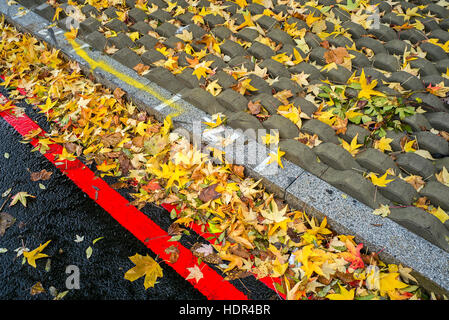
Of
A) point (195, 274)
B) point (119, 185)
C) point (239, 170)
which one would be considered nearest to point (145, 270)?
point (195, 274)

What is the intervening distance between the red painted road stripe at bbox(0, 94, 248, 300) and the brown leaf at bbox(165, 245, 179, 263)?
0.02 m

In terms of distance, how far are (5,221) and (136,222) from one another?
1.04m

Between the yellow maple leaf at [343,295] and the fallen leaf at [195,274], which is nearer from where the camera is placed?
the yellow maple leaf at [343,295]

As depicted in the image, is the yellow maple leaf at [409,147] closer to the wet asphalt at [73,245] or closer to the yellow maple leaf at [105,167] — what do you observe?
the wet asphalt at [73,245]

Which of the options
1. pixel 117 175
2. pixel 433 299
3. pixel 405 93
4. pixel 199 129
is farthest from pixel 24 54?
pixel 433 299

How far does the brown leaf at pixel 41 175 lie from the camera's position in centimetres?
301

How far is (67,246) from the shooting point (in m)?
2.54

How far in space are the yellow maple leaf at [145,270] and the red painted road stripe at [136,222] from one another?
0.27 feet

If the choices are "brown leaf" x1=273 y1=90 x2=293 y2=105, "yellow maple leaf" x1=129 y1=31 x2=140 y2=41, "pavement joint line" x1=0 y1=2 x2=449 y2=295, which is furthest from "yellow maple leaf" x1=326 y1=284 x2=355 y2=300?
"yellow maple leaf" x1=129 y1=31 x2=140 y2=41

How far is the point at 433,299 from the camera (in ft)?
6.81

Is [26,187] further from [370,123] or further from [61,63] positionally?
[370,123]

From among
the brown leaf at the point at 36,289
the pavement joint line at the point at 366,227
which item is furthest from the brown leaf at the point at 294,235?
the brown leaf at the point at 36,289

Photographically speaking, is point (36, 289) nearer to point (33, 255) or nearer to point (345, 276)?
point (33, 255)

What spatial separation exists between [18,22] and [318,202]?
4488 mm
